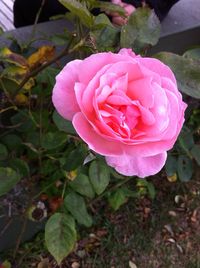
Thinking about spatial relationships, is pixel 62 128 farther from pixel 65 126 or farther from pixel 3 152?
pixel 3 152

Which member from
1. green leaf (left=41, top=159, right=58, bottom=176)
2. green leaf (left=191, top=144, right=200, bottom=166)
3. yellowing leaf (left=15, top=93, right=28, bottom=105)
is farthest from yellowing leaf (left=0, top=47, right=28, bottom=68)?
green leaf (left=191, top=144, right=200, bottom=166)

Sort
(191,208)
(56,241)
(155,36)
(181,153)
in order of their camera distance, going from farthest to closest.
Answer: (191,208), (181,153), (56,241), (155,36)

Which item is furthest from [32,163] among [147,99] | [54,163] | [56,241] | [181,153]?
[147,99]

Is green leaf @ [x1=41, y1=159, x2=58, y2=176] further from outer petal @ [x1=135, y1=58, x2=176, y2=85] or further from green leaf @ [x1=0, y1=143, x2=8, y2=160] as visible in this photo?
outer petal @ [x1=135, y1=58, x2=176, y2=85]

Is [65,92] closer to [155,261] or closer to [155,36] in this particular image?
[155,36]

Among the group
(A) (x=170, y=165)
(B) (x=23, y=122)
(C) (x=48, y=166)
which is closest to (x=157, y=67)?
(B) (x=23, y=122)
